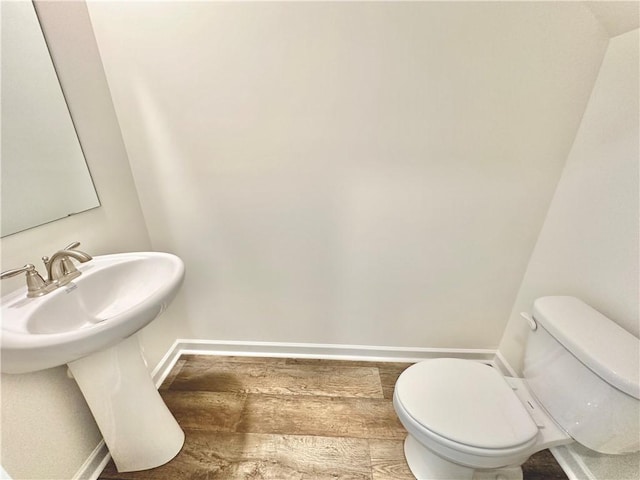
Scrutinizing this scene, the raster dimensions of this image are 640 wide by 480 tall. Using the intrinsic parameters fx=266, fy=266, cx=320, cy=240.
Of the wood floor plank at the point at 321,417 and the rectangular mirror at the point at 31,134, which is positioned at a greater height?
the rectangular mirror at the point at 31,134

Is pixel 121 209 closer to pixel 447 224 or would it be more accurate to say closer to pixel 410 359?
pixel 447 224

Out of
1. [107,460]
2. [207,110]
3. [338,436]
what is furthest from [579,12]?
[107,460]

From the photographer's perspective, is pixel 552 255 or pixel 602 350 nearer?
pixel 602 350

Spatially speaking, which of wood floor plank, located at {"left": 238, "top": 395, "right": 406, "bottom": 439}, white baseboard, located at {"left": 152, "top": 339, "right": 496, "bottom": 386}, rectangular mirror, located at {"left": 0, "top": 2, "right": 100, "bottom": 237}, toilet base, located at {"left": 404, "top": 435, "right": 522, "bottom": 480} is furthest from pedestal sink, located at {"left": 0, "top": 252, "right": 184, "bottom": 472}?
toilet base, located at {"left": 404, "top": 435, "right": 522, "bottom": 480}

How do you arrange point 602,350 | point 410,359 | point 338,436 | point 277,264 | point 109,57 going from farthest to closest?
point 410,359 → point 277,264 → point 338,436 → point 109,57 → point 602,350

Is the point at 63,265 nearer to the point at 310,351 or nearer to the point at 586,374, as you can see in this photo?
the point at 310,351

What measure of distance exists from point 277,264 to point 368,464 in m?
0.95

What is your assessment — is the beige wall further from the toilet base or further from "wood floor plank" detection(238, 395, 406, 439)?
the toilet base

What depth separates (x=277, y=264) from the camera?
1393 mm

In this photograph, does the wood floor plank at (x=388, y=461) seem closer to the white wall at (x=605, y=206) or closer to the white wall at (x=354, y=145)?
the white wall at (x=354, y=145)

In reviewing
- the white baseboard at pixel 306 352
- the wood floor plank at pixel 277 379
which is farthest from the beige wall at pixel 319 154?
the wood floor plank at pixel 277 379

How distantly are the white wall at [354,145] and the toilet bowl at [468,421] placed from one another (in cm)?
46

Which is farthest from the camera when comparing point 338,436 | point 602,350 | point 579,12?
point 338,436

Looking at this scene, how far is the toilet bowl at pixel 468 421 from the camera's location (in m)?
0.81
